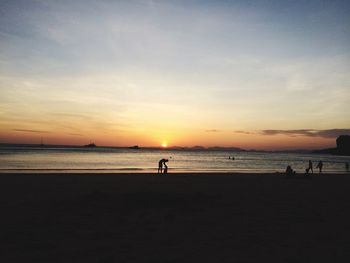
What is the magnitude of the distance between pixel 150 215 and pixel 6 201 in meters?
7.73

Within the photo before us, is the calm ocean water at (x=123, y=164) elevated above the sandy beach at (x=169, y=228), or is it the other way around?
the sandy beach at (x=169, y=228)

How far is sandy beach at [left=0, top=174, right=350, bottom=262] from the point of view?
23.9 feet

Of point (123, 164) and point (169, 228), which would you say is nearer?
point (169, 228)

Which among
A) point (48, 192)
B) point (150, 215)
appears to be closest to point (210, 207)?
point (150, 215)

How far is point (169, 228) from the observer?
31.5 ft

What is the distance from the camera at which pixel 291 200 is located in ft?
50.6

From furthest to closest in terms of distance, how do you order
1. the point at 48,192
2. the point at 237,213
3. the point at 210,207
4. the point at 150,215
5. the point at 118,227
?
the point at 48,192
the point at 210,207
the point at 237,213
the point at 150,215
the point at 118,227

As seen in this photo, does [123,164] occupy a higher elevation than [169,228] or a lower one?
lower

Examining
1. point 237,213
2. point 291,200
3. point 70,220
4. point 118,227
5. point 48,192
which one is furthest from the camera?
point 48,192

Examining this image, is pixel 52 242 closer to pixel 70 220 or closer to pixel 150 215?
pixel 70 220

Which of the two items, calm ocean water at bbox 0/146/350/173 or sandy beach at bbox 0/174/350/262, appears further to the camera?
calm ocean water at bbox 0/146/350/173

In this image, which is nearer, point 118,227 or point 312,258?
point 312,258

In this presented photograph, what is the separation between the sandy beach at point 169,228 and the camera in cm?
727

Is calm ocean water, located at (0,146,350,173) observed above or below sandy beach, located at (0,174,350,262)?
below
